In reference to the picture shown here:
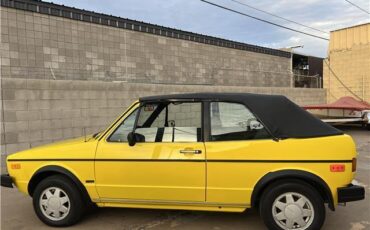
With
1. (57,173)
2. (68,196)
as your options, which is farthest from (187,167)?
(57,173)

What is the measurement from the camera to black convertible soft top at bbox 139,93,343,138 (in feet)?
15.2

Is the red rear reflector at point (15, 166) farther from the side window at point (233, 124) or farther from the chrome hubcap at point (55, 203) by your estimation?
the side window at point (233, 124)

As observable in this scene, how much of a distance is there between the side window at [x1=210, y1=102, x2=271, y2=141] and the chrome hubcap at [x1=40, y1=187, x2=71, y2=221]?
6.69 feet

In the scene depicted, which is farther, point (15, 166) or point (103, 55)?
point (103, 55)

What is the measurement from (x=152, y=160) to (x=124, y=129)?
569 mm

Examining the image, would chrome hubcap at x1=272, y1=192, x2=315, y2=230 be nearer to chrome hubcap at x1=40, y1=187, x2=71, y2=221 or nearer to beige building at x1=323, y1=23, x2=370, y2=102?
chrome hubcap at x1=40, y1=187, x2=71, y2=221

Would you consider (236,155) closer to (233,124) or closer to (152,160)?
(233,124)

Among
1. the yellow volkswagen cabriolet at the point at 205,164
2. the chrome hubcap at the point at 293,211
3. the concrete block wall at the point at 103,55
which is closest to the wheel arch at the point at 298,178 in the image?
the yellow volkswagen cabriolet at the point at 205,164

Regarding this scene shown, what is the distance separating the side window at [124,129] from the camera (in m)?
5.01

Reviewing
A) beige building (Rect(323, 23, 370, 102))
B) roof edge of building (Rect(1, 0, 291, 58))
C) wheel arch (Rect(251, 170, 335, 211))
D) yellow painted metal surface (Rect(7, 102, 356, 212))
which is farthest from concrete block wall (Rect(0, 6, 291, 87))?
wheel arch (Rect(251, 170, 335, 211))

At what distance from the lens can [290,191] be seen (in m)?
4.49

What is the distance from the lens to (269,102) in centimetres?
486

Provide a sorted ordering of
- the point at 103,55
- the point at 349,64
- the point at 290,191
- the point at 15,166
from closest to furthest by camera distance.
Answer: the point at 290,191 < the point at 15,166 < the point at 103,55 < the point at 349,64

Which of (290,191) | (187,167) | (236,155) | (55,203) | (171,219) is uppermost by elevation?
(236,155)
